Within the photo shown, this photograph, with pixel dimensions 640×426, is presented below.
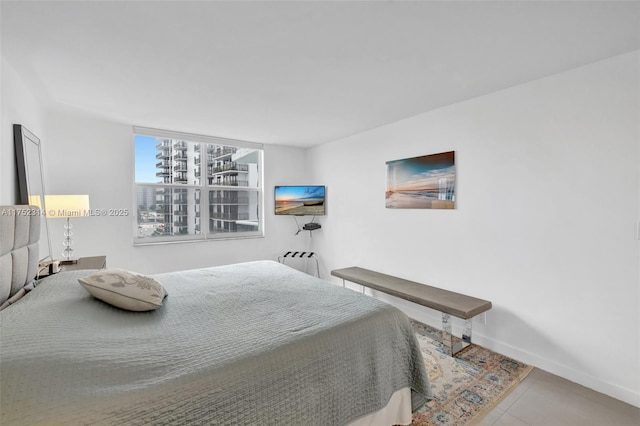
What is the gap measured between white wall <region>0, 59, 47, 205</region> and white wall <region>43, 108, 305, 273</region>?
81cm

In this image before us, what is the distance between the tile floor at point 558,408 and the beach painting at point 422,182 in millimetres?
1688

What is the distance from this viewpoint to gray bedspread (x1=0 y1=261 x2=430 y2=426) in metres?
0.90

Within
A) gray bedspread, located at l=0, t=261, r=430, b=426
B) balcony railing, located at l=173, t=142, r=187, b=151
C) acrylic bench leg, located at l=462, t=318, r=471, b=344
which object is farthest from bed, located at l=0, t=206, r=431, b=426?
balcony railing, located at l=173, t=142, r=187, b=151

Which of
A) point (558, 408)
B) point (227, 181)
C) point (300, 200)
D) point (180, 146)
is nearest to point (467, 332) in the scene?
point (558, 408)

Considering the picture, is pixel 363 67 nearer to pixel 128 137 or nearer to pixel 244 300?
pixel 244 300

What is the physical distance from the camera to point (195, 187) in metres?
4.41

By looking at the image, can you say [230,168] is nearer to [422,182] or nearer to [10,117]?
[10,117]

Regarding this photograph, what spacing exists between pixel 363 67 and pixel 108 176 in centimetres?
337

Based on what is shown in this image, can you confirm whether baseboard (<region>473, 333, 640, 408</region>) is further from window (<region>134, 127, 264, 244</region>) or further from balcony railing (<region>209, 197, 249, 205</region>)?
balcony railing (<region>209, 197, 249, 205</region>)

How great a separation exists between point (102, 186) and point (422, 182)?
3.91 meters

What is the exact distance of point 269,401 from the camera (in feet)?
3.77

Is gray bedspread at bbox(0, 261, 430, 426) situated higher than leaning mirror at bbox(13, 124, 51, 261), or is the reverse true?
leaning mirror at bbox(13, 124, 51, 261)

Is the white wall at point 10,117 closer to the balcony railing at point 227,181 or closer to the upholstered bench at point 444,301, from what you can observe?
the balcony railing at point 227,181

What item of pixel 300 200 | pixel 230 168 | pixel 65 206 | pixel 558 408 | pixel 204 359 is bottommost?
pixel 558 408
